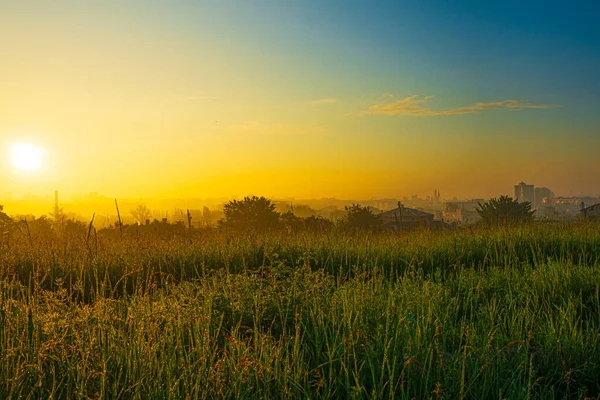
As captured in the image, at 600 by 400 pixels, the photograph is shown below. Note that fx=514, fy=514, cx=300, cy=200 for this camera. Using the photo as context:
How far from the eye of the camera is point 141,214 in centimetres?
2095

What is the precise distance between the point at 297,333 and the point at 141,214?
18.7 meters

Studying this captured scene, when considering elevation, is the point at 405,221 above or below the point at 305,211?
below

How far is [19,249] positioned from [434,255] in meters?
7.83

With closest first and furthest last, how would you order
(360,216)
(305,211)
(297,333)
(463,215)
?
(297,333)
(305,211)
(360,216)
(463,215)

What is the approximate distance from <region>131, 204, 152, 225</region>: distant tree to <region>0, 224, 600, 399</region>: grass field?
992 cm

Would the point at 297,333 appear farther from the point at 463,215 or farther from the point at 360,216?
the point at 463,215

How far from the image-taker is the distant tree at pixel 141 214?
64.5ft

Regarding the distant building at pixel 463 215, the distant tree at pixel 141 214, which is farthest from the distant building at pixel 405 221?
the distant tree at pixel 141 214

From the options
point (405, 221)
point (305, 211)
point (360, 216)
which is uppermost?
point (305, 211)

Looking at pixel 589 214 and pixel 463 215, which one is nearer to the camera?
pixel 589 214

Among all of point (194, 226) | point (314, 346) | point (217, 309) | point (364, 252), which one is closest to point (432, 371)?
point (314, 346)

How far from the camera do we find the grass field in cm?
332

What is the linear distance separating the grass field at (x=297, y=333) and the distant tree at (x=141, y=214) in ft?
32.5

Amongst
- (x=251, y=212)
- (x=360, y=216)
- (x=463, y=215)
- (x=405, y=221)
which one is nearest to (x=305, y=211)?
(x=251, y=212)
